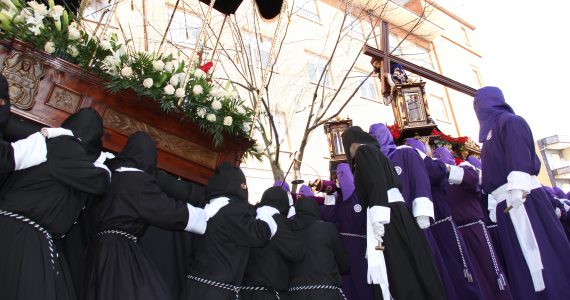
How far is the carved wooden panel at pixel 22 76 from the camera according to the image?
3.30 metres

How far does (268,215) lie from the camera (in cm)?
426

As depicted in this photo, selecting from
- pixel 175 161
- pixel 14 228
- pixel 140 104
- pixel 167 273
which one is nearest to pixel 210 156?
pixel 175 161

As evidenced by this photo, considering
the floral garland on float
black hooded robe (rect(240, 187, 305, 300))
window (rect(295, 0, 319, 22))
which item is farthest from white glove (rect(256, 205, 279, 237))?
window (rect(295, 0, 319, 22))

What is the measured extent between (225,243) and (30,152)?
160 centimetres

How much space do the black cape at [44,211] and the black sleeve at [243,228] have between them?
105 cm

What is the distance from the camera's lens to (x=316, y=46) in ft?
48.2

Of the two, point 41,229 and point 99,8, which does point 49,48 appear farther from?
point 99,8

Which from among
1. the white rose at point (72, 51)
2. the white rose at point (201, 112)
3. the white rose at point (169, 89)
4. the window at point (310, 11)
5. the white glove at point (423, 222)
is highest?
the window at point (310, 11)

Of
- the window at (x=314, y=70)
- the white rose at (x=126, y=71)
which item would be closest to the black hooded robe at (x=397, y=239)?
the white rose at (x=126, y=71)

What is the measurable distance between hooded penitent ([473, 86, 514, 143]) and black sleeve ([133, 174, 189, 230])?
3.15 meters

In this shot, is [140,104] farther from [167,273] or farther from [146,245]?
[167,273]

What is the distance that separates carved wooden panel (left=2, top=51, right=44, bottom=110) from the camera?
130 inches

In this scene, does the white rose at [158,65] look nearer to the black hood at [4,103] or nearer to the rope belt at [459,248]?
the black hood at [4,103]

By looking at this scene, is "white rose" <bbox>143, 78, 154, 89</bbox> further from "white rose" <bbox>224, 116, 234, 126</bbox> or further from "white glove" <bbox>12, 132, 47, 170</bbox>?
"white glove" <bbox>12, 132, 47, 170</bbox>
